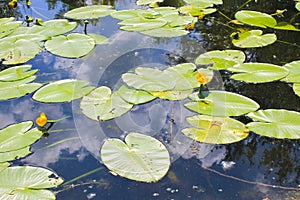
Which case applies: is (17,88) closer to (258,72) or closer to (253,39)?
(258,72)

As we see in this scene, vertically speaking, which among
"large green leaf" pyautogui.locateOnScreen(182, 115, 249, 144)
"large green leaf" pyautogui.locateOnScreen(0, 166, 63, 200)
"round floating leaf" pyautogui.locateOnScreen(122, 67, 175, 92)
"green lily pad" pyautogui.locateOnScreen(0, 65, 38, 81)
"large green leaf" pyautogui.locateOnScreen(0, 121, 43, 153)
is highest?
"round floating leaf" pyautogui.locateOnScreen(122, 67, 175, 92)

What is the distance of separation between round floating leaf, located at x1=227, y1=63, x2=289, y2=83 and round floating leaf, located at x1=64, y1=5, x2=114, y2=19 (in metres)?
1.27

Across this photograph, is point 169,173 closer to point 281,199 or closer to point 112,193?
point 112,193

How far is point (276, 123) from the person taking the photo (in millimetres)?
1475

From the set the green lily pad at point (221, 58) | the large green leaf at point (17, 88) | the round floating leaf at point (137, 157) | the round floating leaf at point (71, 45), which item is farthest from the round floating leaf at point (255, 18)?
the large green leaf at point (17, 88)

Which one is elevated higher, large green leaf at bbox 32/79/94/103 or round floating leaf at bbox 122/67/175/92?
round floating leaf at bbox 122/67/175/92

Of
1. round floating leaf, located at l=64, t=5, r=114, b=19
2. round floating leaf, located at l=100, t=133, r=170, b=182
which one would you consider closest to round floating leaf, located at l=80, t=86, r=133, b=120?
round floating leaf, located at l=100, t=133, r=170, b=182

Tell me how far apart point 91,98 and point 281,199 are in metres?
0.99

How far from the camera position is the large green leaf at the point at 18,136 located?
1447 mm

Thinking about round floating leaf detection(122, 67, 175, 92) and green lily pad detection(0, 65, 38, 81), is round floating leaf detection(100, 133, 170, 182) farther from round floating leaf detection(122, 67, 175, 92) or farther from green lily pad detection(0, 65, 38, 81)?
green lily pad detection(0, 65, 38, 81)

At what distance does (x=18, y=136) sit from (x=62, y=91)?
364 millimetres

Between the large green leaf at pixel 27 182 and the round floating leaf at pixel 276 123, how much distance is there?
87cm

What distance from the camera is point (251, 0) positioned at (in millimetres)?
2848

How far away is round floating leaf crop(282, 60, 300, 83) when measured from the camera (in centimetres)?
175
